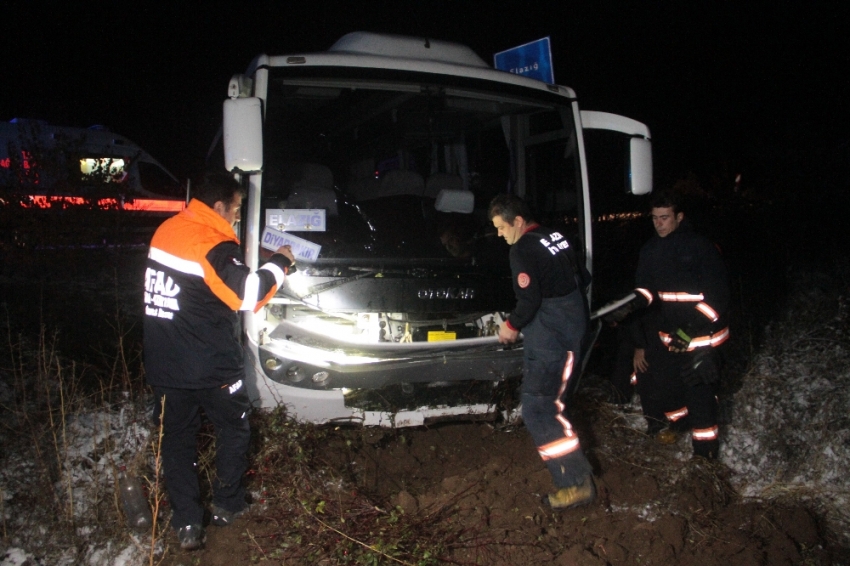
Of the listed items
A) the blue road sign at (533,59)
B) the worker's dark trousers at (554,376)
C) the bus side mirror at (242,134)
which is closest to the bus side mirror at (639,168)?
the worker's dark trousers at (554,376)

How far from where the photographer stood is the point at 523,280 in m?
3.35

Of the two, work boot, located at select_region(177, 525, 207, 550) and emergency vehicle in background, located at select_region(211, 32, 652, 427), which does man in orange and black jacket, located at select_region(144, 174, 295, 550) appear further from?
emergency vehicle in background, located at select_region(211, 32, 652, 427)

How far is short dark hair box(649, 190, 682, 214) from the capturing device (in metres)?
4.14

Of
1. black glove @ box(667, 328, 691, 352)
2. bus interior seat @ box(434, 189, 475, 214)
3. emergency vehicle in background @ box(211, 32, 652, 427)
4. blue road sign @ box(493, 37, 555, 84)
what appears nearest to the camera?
emergency vehicle in background @ box(211, 32, 652, 427)

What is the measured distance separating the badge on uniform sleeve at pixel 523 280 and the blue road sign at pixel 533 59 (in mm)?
3908

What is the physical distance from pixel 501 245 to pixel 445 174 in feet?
2.13

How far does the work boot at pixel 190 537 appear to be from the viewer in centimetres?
304

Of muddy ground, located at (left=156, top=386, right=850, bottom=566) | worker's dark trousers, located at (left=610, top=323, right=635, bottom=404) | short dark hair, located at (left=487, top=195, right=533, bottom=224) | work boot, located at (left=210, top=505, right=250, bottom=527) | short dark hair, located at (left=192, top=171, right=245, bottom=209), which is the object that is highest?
short dark hair, located at (left=192, top=171, right=245, bottom=209)

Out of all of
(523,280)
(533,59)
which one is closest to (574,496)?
(523,280)

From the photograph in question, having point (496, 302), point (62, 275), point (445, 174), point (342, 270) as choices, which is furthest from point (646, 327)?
point (62, 275)

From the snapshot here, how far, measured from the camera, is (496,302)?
4.13m

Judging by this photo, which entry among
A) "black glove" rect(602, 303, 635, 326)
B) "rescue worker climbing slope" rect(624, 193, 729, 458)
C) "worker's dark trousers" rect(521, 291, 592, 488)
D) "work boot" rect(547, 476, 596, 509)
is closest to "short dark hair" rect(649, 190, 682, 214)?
"rescue worker climbing slope" rect(624, 193, 729, 458)

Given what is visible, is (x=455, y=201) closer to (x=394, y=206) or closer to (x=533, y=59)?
(x=394, y=206)

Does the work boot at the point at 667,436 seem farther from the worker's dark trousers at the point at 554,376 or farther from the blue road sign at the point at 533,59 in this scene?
the blue road sign at the point at 533,59
